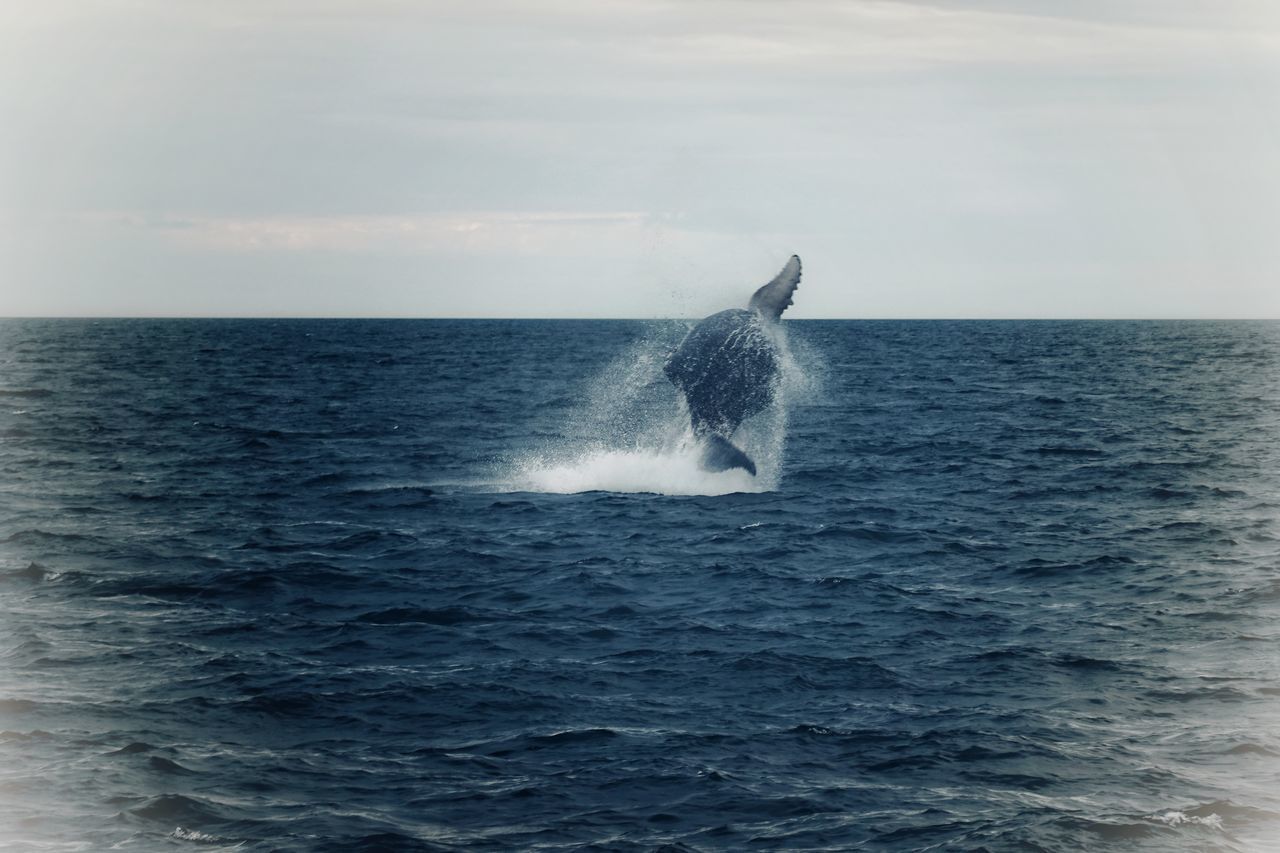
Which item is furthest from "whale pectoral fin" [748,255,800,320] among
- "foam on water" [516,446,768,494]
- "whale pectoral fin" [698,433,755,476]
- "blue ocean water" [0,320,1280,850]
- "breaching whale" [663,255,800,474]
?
"foam on water" [516,446,768,494]

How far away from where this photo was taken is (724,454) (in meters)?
25.0

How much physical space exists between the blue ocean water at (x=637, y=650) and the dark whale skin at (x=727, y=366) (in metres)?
0.81

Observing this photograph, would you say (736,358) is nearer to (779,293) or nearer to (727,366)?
(727,366)

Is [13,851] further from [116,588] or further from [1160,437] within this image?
[1160,437]

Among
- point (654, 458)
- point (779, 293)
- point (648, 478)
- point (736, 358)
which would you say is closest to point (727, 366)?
point (736, 358)

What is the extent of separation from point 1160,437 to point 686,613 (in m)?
30.5

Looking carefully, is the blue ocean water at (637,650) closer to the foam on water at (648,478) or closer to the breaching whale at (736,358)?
the foam on water at (648,478)

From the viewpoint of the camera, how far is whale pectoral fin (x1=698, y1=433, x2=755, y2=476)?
79.7 feet

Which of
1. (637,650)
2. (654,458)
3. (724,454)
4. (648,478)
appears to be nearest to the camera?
(637,650)

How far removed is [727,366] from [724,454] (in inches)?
114

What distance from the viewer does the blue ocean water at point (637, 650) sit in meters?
10.8

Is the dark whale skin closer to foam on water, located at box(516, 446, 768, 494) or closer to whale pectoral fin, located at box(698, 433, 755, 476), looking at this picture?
whale pectoral fin, located at box(698, 433, 755, 476)

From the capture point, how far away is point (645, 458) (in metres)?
30.7

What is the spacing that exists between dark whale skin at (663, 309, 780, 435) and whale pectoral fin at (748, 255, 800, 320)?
31 centimetres
